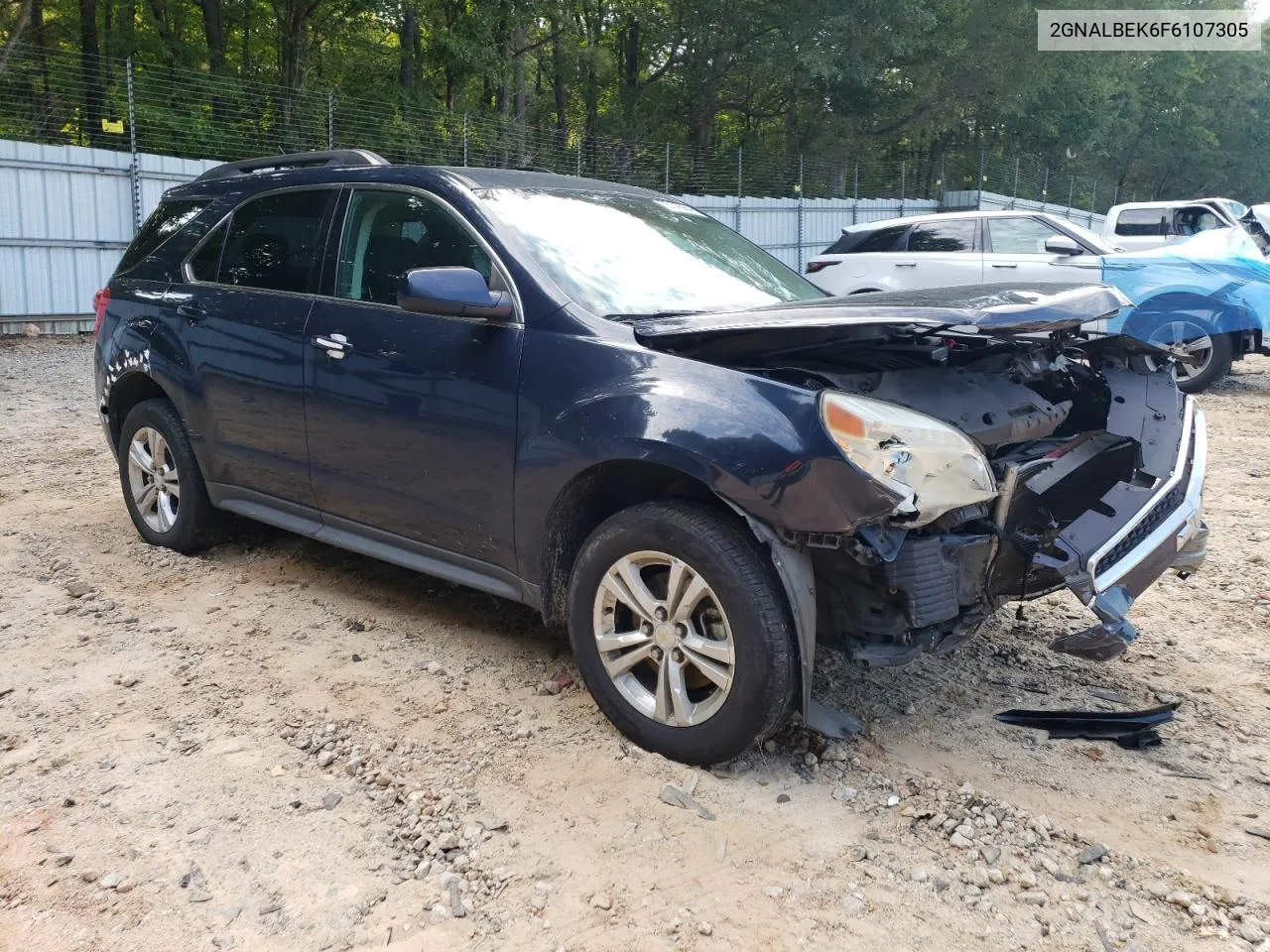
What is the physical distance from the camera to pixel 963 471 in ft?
9.67

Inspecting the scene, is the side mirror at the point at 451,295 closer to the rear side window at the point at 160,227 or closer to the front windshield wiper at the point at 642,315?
the front windshield wiper at the point at 642,315

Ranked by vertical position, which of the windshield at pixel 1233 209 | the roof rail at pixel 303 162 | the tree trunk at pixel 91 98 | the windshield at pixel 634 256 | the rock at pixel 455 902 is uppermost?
the tree trunk at pixel 91 98

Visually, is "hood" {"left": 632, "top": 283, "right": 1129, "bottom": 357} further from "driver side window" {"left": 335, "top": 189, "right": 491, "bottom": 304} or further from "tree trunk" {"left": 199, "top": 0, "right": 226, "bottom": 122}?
"tree trunk" {"left": 199, "top": 0, "right": 226, "bottom": 122}

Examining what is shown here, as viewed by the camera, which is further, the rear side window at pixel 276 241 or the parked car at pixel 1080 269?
the parked car at pixel 1080 269

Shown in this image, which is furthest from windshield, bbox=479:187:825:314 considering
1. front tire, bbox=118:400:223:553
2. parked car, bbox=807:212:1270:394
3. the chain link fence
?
the chain link fence

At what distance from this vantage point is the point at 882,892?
260 centimetres

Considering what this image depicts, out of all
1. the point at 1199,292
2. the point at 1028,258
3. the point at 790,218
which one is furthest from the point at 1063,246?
the point at 790,218

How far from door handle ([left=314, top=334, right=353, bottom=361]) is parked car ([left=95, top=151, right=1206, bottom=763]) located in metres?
0.01

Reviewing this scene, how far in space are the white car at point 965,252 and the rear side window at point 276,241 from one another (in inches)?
278

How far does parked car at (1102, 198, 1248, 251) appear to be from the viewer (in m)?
15.4

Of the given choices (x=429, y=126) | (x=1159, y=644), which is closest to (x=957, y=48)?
(x=429, y=126)

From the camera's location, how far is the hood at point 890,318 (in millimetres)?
2879

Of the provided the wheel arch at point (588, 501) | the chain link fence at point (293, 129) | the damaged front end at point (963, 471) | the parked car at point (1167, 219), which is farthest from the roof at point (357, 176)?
the parked car at point (1167, 219)

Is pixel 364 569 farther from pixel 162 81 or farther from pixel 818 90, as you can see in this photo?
pixel 818 90
